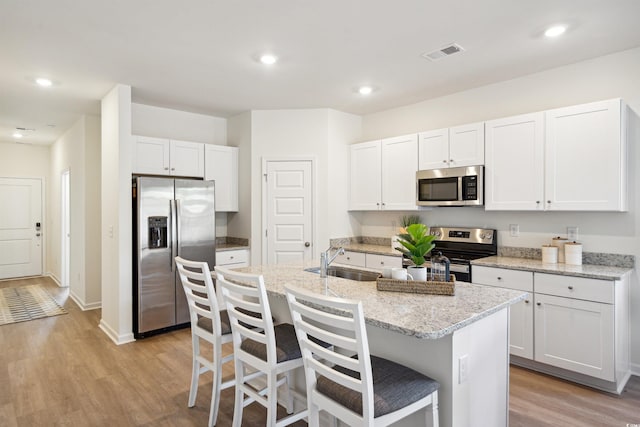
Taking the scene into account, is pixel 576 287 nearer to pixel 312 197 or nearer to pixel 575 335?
pixel 575 335

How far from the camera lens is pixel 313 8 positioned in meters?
2.43

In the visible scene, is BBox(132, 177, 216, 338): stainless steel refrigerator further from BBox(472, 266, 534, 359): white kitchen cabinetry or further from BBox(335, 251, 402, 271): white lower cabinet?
BBox(472, 266, 534, 359): white kitchen cabinetry

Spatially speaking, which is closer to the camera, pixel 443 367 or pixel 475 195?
pixel 443 367

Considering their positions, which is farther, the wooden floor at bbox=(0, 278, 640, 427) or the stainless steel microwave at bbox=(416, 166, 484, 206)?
the stainless steel microwave at bbox=(416, 166, 484, 206)

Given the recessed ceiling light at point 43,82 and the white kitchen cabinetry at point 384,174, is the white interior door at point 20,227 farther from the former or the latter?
the white kitchen cabinetry at point 384,174

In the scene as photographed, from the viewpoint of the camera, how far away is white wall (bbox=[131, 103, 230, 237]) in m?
4.66

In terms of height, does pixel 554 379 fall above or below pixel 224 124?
below

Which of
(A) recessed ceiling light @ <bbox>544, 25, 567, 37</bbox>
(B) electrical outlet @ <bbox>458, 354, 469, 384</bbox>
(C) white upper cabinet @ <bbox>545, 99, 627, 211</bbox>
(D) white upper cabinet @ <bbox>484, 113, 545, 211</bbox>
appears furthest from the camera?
(D) white upper cabinet @ <bbox>484, 113, 545, 211</bbox>

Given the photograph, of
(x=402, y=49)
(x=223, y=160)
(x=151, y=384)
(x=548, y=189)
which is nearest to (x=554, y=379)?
(x=548, y=189)

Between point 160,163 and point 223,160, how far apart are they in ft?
2.68

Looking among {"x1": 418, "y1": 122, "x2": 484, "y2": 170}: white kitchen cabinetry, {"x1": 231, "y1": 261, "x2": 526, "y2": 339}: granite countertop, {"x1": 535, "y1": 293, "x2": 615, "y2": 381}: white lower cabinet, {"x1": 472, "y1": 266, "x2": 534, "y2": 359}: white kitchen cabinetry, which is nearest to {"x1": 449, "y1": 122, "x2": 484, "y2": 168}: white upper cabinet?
{"x1": 418, "y1": 122, "x2": 484, "y2": 170}: white kitchen cabinetry

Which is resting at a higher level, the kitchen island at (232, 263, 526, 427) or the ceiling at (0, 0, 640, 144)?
the ceiling at (0, 0, 640, 144)

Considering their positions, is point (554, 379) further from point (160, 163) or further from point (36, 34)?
A: point (36, 34)

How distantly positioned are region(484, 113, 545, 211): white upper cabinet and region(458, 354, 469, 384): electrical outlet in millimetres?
2155
